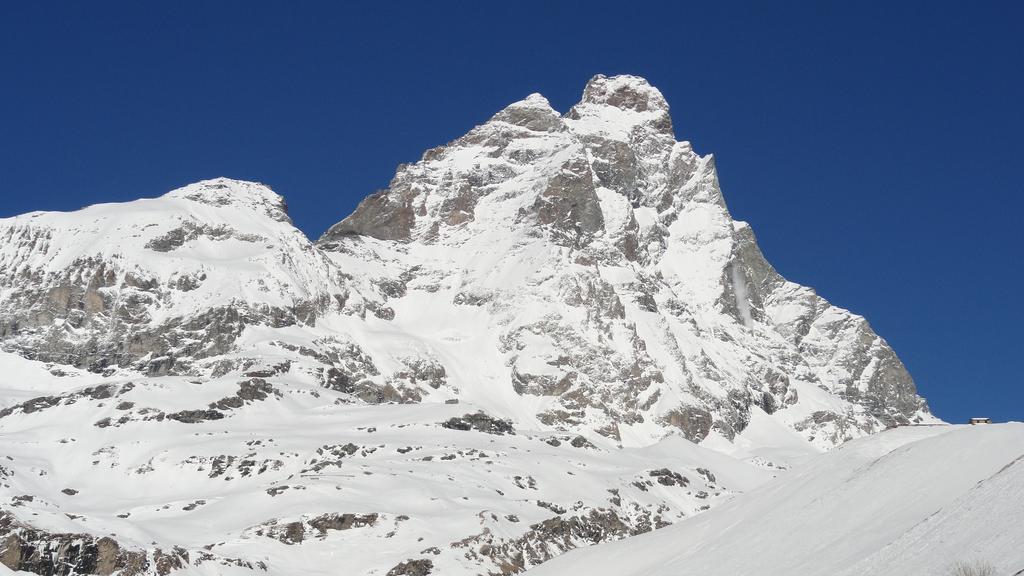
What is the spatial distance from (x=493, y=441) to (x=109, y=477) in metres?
41.9

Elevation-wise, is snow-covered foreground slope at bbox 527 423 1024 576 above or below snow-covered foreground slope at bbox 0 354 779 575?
below

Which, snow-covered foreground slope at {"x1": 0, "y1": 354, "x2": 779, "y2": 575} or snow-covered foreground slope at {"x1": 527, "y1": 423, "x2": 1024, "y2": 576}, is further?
snow-covered foreground slope at {"x1": 0, "y1": 354, "x2": 779, "y2": 575}

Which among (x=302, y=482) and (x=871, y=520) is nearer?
(x=871, y=520)

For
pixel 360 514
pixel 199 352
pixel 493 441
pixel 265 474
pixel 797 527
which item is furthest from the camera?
pixel 199 352

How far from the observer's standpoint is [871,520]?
29.4 metres

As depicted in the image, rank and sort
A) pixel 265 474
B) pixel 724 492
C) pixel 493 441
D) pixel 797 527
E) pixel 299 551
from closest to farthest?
pixel 797 527, pixel 299 551, pixel 265 474, pixel 493 441, pixel 724 492

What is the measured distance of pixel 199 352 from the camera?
190 metres

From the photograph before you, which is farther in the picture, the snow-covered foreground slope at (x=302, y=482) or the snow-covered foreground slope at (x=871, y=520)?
the snow-covered foreground slope at (x=302, y=482)

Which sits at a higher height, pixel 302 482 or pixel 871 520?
→ pixel 302 482

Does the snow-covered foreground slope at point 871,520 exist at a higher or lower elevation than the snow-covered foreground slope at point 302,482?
lower

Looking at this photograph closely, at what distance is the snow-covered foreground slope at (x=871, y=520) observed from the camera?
79.5ft

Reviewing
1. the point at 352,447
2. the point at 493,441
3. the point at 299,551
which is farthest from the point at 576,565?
the point at 493,441

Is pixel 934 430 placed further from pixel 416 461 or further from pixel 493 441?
pixel 493 441

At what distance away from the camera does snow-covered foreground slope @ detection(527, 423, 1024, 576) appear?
24234 millimetres
